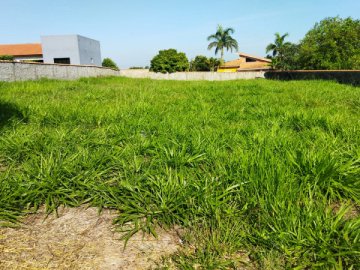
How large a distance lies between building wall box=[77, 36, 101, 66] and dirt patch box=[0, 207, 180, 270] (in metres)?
41.9

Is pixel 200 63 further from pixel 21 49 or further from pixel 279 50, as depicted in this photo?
pixel 21 49

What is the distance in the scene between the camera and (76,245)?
5.00 ft

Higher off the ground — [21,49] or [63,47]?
[21,49]

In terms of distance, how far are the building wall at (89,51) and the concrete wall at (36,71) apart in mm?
22684

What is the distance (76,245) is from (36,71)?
561 inches

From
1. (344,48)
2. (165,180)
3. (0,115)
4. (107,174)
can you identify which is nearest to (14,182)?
(107,174)

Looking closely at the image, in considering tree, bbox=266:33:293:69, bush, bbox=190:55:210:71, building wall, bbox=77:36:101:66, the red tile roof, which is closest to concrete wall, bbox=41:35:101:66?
building wall, bbox=77:36:101:66

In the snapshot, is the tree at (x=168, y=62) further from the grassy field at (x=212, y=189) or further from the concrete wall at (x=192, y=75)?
the grassy field at (x=212, y=189)

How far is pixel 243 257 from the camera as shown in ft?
4.64

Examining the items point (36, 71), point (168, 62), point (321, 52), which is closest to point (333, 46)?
point (321, 52)

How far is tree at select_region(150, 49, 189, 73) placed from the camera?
37.3 m

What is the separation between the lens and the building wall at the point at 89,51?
39594 mm

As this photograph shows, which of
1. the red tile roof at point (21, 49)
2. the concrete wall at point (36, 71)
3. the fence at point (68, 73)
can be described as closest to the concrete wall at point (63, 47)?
the red tile roof at point (21, 49)

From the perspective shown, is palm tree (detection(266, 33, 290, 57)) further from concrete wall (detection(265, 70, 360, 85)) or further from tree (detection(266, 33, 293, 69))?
concrete wall (detection(265, 70, 360, 85))
